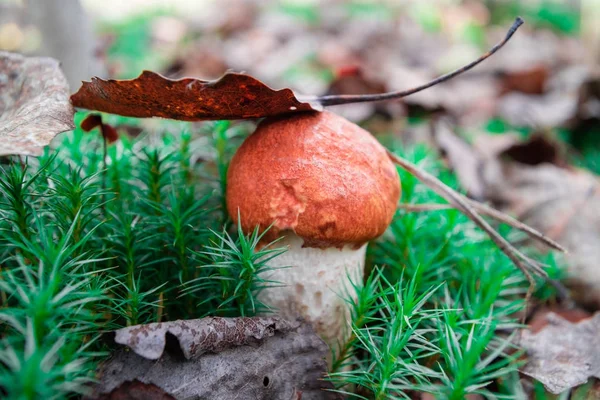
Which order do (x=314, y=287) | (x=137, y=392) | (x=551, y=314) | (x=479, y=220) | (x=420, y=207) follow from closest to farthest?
(x=137, y=392), (x=314, y=287), (x=479, y=220), (x=551, y=314), (x=420, y=207)

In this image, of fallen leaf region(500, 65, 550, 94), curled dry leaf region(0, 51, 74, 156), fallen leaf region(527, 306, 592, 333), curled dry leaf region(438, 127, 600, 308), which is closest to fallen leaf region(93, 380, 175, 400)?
curled dry leaf region(0, 51, 74, 156)

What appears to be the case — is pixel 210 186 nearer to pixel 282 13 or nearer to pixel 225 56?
pixel 225 56

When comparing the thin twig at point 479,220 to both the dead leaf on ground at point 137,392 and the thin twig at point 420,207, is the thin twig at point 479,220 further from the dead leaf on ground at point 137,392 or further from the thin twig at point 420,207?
the dead leaf on ground at point 137,392

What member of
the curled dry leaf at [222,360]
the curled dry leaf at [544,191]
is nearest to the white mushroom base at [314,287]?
the curled dry leaf at [222,360]

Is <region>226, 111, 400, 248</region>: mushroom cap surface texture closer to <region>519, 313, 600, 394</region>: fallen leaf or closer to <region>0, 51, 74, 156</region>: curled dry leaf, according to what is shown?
<region>0, 51, 74, 156</region>: curled dry leaf

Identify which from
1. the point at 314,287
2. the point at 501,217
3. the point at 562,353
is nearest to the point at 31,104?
the point at 314,287

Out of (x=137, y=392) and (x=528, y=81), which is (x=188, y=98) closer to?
(x=137, y=392)
